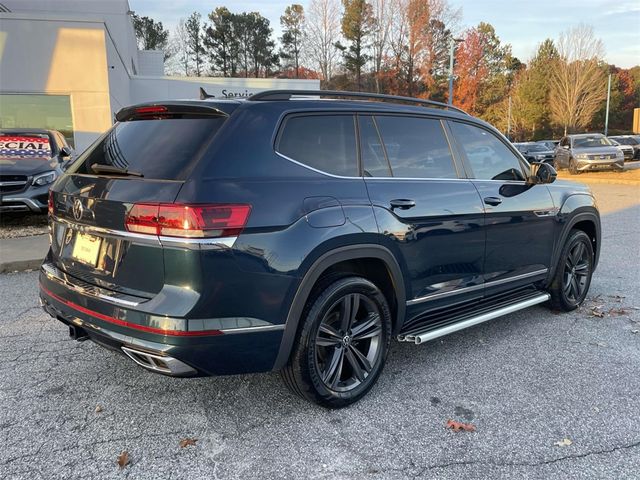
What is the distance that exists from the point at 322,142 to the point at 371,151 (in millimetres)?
398

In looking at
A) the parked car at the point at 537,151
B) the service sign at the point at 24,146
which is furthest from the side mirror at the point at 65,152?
the parked car at the point at 537,151

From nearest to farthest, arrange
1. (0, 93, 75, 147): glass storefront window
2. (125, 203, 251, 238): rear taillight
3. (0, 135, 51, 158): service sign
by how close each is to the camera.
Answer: (125, 203, 251, 238): rear taillight → (0, 135, 51, 158): service sign → (0, 93, 75, 147): glass storefront window

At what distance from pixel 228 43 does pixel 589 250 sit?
56235mm

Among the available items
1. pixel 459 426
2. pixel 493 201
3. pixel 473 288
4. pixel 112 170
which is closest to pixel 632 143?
pixel 493 201

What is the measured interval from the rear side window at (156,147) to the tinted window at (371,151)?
978mm

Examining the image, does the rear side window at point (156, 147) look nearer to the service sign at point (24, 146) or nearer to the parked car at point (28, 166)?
the parked car at point (28, 166)

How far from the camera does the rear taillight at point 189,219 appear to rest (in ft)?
8.10

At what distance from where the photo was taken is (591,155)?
22.1 metres

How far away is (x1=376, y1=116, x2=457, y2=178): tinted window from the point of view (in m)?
3.50


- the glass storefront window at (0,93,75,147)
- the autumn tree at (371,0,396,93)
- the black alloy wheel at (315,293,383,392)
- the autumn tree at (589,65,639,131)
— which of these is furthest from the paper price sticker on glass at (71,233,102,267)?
the autumn tree at (589,65,639,131)

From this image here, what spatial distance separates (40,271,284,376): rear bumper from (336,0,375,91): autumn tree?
1807 inches

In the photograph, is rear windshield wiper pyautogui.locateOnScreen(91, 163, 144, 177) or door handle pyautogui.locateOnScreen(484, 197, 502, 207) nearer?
rear windshield wiper pyautogui.locateOnScreen(91, 163, 144, 177)

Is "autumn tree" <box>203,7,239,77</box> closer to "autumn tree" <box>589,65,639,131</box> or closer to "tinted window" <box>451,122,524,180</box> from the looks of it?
"autumn tree" <box>589,65,639,131</box>

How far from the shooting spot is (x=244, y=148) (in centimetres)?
272
